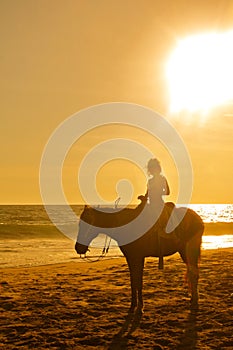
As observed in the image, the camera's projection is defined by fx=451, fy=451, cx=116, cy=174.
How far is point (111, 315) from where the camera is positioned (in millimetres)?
8945

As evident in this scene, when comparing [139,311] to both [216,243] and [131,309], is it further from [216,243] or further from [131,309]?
[216,243]

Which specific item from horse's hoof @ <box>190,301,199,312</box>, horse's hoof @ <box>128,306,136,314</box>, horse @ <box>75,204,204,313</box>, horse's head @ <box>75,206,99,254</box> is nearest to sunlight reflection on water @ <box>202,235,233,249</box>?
horse @ <box>75,204,204,313</box>

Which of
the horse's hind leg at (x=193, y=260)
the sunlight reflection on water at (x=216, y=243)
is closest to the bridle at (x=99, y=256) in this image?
the horse's hind leg at (x=193, y=260)

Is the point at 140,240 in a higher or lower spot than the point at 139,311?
higher

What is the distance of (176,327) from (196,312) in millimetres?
1190

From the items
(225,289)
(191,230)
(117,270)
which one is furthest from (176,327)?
(117,270)

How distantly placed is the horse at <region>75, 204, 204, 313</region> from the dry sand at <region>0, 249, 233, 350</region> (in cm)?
56

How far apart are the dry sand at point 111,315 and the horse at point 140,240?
1.84 ft

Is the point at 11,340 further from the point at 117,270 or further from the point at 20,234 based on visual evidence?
the point at 20,234

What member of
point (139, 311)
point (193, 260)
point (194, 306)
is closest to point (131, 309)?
point (139, 311)

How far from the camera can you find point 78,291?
12.0 meters

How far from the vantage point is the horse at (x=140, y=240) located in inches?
362

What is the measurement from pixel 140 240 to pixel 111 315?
5.26 ft

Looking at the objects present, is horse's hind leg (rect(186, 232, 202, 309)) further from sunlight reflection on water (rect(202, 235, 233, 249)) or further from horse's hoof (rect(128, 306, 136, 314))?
sunlight reflection on water (rect(202, 235, 233, 249))
